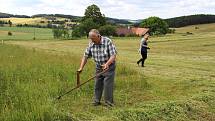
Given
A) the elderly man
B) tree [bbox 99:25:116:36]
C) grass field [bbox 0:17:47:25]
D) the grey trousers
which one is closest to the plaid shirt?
the elderly man

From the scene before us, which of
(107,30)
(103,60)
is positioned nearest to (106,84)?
(103,60)

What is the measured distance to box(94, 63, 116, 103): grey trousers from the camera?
9.69 metres

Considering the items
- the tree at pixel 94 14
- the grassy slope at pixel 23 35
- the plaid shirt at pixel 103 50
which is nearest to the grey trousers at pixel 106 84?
the plaid shirt at pixel 103 50

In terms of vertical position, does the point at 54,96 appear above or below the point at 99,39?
below

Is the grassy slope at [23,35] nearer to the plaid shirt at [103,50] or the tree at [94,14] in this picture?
the tree at [94,14]

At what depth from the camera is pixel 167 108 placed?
30.5 feet

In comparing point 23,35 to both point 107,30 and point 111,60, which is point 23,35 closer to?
point 107,30

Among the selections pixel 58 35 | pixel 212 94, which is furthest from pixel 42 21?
pixel 212 94

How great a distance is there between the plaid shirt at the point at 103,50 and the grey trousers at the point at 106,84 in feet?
0.73

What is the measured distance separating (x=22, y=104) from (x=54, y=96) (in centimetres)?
182

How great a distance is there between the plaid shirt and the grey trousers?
22 centimetres

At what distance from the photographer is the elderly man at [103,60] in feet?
30.9

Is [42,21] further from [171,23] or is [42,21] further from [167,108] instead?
[167,108]

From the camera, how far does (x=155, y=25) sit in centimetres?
12106
